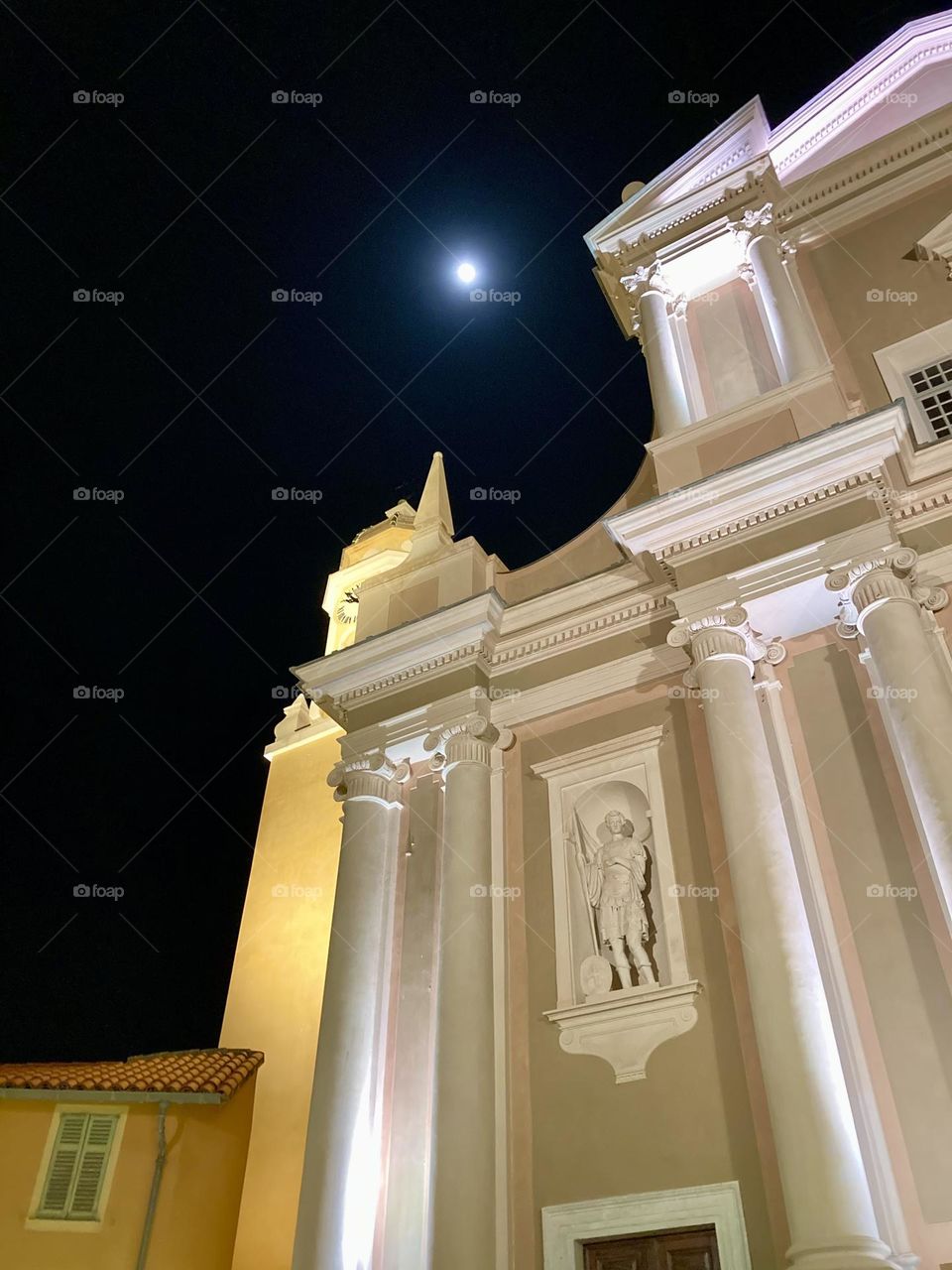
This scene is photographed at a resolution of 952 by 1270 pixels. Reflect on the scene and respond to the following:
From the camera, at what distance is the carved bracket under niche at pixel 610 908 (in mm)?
10664

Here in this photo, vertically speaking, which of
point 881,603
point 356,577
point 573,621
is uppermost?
point 356,577

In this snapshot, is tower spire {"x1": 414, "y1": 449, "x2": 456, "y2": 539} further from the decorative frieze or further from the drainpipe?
the drainpipe

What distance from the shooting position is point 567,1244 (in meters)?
9.95

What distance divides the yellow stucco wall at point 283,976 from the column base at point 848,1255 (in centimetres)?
974

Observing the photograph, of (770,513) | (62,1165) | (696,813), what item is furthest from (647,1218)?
(62,1165)

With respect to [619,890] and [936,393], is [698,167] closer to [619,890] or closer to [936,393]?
[936,393]

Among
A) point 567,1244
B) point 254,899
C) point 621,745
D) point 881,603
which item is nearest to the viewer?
point 567,1244

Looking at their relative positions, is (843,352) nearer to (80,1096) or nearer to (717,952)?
(717,952)

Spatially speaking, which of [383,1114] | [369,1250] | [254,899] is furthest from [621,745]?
[254,899]

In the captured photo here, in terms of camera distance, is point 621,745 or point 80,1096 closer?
point 621,745

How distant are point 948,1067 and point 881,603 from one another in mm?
4320

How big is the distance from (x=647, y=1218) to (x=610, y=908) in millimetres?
3029

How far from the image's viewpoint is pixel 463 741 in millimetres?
13164

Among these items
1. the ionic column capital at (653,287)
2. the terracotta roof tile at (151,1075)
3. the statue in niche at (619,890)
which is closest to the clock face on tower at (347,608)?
the ionic column capital at (653,287)
